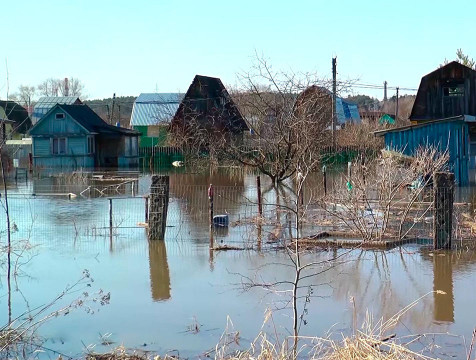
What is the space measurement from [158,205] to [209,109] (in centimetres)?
3764

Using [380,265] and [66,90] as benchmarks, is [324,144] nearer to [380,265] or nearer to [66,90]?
[380,265]

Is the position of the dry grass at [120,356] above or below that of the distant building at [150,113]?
below

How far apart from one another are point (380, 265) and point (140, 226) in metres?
6.75

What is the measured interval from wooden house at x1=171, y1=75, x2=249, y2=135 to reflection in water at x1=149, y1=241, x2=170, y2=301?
1188 inches

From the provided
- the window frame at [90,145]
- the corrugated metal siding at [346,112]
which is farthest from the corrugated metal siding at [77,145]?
the corrugated metal siding at [346,112]

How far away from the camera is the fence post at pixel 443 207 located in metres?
14.7

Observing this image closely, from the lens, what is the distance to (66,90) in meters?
104

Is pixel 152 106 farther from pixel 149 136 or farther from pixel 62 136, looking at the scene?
pixel 62 136

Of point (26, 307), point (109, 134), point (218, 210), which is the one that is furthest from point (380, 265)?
point (109, 134)

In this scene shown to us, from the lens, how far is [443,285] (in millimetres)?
12227

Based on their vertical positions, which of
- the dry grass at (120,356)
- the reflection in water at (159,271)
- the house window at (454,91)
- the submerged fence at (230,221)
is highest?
the house window at (454,91)

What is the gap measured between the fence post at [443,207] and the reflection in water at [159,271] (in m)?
5.50

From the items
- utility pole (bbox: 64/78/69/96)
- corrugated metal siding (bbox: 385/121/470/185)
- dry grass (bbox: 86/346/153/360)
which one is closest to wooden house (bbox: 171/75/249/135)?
corrugated metal siding (bbox: 385/121/470/185)

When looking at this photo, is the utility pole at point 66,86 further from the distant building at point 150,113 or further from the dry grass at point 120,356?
the dry grass at point 120,356
